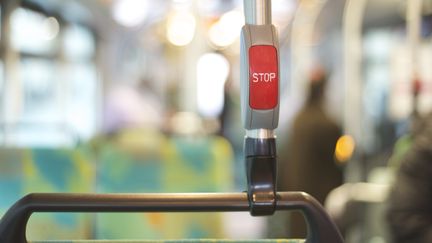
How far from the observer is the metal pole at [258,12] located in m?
0.78

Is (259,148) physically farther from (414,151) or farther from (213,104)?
(213,104)

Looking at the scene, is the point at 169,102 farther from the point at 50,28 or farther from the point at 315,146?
the point at 315,146

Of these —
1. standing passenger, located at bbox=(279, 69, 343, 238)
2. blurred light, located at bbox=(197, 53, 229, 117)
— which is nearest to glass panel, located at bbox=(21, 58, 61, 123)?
standing passenger, located at bbox=(279, 69, 343, 238)

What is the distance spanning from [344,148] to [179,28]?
407 cm

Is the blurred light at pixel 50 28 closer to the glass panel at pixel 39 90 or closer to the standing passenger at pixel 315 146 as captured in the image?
the glass panel at pixel 39 90

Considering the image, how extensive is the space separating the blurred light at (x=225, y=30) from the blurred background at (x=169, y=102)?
38mm

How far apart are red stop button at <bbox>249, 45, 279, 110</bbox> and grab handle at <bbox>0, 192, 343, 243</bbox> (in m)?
0.13

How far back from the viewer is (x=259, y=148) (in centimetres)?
80

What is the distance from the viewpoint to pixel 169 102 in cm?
977

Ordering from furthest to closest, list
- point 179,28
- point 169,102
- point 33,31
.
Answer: point 169,102 → point 179,28 → point 33,31

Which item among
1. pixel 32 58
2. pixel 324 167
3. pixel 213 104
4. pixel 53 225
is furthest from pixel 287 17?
pixel 53 225

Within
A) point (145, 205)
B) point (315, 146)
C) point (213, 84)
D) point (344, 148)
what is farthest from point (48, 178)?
point (213, 84)

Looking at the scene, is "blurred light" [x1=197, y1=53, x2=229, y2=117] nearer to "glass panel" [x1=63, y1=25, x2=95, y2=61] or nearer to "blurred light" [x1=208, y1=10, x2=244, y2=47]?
"blurred light" [x1=208, y1=10, x2=244, y2=47]

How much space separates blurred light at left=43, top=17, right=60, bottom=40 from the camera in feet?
19.4
